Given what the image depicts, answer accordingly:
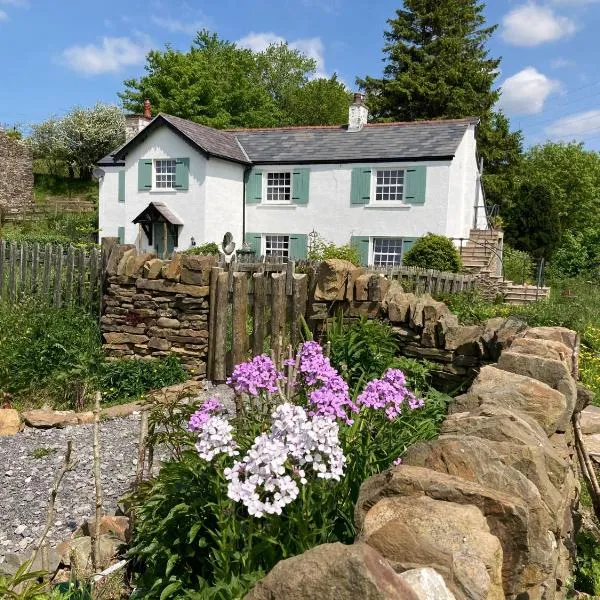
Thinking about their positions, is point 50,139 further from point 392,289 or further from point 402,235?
point 392,289

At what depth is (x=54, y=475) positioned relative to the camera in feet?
16.3

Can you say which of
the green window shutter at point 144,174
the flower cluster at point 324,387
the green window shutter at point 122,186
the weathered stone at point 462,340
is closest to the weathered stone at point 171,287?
the weathered stone at point 462,340

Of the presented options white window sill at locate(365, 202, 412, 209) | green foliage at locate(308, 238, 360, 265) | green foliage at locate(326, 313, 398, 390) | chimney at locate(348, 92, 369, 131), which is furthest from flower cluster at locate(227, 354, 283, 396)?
chimney at locate(348, 92, 369, 131)

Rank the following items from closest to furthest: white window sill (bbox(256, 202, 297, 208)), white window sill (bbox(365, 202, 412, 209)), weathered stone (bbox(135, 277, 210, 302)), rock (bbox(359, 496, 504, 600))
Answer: rock (bbox(359, 496, 504, 600))
weathered stone (bbox(135, 277, 210, 302))
white window sill (bbox(365, 202, 412, 209))
white window sill (bbox(256, 202, 297, 208))

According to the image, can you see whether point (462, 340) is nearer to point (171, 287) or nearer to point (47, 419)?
point (171, 287)

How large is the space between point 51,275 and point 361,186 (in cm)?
1448

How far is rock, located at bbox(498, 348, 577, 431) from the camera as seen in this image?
364cm

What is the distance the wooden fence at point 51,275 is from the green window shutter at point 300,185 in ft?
47.0

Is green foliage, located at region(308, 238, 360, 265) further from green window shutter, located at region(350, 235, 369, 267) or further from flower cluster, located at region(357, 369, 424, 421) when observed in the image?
flower cluster, located at region(357, 369, 424, 421)

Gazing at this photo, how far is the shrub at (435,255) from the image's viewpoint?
732 inches

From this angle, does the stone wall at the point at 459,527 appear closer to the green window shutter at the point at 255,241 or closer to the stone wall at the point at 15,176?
the green window shutter at the point at 255,241

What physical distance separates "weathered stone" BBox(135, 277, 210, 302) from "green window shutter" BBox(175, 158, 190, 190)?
578 inches

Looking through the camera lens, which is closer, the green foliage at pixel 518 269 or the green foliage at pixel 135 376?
the green foliage at pixel 135 376

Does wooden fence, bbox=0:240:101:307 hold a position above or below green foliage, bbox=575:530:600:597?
above
